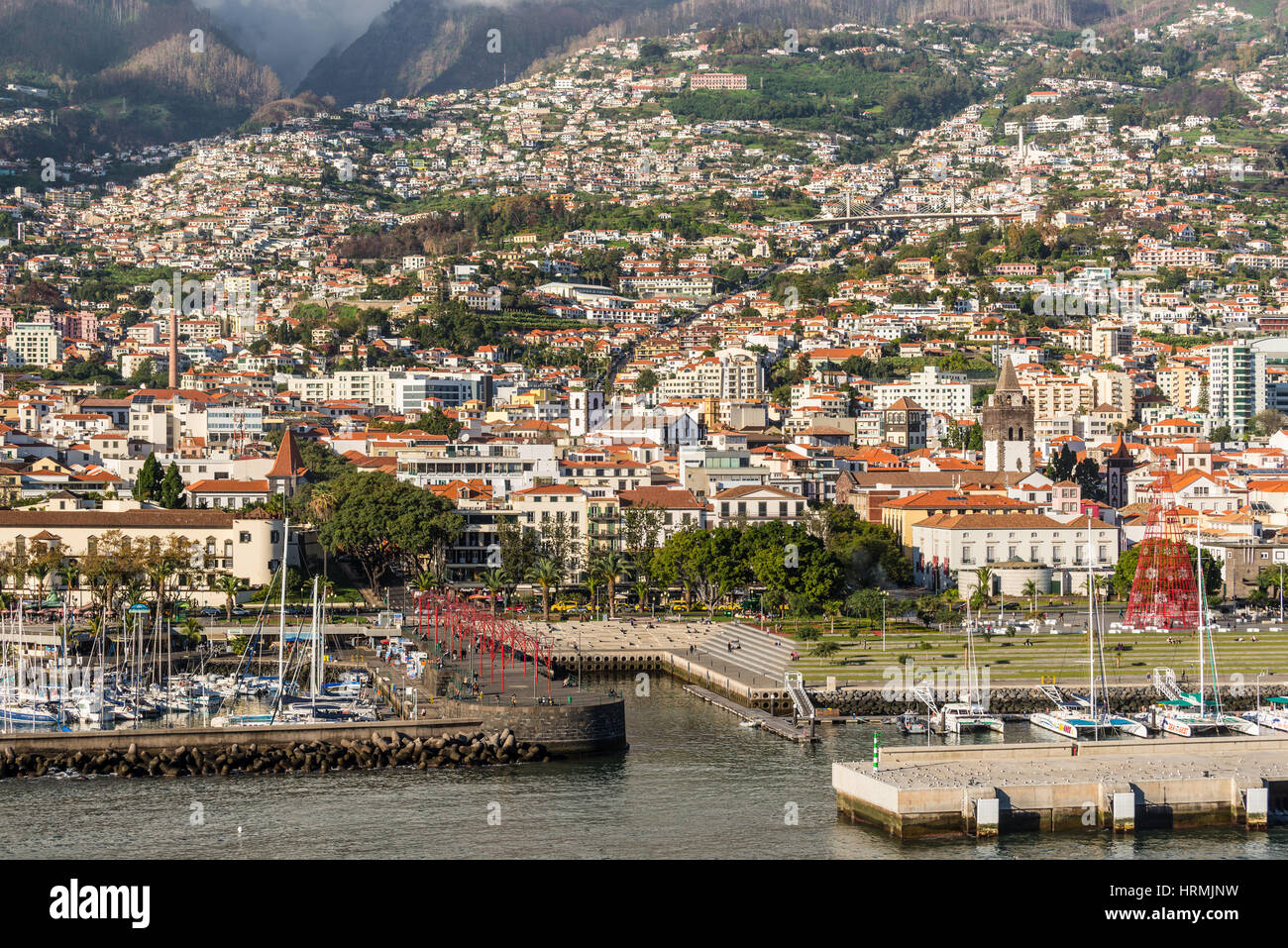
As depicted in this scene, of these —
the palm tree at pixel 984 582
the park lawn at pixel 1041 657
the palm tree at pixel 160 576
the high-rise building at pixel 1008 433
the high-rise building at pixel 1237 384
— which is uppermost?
the high-rise building at pixel 1237 384

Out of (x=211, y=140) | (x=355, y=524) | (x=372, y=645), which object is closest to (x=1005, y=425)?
(x=355, y=524)

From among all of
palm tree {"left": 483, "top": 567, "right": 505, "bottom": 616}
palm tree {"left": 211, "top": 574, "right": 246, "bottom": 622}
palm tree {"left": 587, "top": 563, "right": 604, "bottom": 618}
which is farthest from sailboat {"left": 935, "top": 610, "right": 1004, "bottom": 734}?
palm tree {"left": 211, "top": 574, "right": 246, "bottom": 622}

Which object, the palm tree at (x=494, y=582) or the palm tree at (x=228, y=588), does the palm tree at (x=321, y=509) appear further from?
the palm tree at (x=494, y=582)

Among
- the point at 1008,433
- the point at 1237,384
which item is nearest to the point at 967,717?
the point at 1008,433

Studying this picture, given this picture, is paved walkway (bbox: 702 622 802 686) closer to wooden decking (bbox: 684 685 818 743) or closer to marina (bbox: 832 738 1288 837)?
wooden decking (bbox: 684 685 818 743)

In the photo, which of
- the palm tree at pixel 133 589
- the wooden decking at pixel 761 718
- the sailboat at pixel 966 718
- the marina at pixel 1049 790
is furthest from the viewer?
the palm tree at pixel 133 589

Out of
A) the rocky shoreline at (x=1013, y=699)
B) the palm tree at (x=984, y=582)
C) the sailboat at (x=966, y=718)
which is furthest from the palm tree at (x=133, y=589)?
the palm tree at (x=984, y=582)
